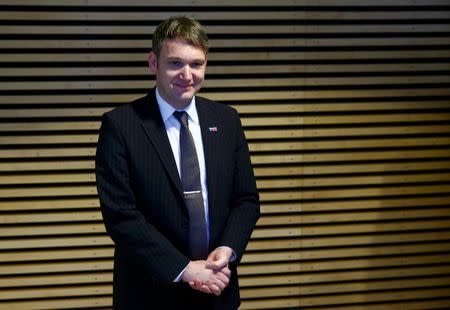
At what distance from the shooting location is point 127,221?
275 cm

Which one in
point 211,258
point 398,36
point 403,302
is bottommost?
point 403,302

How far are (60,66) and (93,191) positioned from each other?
3.36 ft

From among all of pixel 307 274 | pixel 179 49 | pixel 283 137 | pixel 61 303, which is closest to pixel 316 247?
pixel 307 274

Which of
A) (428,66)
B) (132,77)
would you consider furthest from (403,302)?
(132,77)

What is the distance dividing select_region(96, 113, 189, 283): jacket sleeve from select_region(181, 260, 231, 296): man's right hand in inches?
1.5

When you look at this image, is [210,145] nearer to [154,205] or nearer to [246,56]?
[154,205]

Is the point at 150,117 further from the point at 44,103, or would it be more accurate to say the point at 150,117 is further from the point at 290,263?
the point at 290,263

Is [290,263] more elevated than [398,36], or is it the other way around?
[398,36]

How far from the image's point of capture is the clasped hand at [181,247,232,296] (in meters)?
2.75

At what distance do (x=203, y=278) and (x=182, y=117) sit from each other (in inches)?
28.8

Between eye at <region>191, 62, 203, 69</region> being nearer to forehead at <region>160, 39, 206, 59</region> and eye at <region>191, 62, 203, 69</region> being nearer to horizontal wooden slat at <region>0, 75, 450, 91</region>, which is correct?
forehead at <region>160, 39, 206, 59</region>

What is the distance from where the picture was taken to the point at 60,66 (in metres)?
5.02

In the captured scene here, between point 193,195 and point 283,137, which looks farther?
point 283,137

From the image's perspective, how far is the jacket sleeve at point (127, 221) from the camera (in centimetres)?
274
